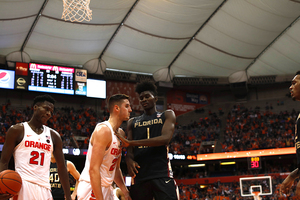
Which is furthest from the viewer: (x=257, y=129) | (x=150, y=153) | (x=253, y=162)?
(x=257, y=129)

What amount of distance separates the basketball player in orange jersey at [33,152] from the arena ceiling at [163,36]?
17317 millimetres

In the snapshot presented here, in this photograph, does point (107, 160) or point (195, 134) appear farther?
point (195, 134)

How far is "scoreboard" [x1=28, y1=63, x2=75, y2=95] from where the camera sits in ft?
80.9

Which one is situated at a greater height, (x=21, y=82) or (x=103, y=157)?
(x=21, y=82)

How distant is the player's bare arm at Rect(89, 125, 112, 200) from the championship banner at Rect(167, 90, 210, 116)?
29085 millimetres

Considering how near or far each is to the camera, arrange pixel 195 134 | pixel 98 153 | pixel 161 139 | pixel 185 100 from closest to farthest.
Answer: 1. pixel 98 153
2. pixel 161 139
3. pixel 195 134
4. pixel 185 100

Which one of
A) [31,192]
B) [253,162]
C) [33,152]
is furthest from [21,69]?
[31,192]

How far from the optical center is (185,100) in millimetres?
34375

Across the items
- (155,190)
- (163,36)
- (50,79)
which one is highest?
(163,36)

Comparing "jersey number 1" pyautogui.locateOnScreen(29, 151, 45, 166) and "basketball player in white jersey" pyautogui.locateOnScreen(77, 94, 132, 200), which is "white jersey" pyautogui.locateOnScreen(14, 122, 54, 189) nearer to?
"jersey number 1" pyautogui.locateOnScreen(29, 151, 45, 166)

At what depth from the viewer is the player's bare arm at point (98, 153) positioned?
3.99 meters

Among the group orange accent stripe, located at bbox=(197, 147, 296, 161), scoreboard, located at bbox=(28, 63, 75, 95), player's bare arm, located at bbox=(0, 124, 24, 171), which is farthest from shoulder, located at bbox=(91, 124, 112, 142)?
orange accent stripe, located at bbox=(197, 147, 296, 161)

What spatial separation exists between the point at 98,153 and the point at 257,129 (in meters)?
28.0

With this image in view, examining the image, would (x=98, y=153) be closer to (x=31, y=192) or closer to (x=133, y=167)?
(x=133, y=167)
